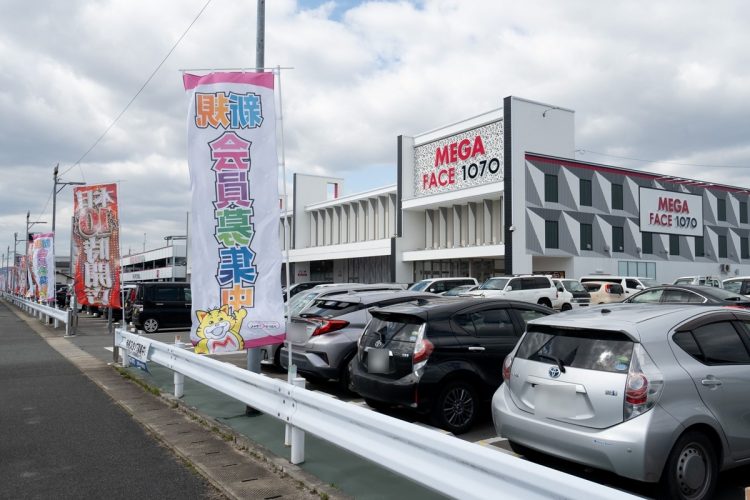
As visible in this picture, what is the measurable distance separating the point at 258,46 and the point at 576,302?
22.6 m

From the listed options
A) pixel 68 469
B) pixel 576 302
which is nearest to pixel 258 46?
pixel 68 469

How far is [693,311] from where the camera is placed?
532 centimetres

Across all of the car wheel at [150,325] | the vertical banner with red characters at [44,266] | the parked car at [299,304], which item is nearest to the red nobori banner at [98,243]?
the car wheel at [150,325]

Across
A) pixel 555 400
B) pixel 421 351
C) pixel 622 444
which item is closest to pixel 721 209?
pixel 421 351

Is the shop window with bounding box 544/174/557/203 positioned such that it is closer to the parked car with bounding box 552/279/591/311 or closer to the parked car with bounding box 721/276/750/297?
the parked car with bounding box 552/279/591/311

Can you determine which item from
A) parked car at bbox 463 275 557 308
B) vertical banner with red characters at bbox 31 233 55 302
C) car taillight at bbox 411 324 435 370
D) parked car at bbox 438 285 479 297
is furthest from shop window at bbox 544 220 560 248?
car taillight at bbox 411 324 435 370

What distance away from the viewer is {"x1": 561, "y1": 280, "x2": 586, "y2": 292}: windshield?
29.0 m

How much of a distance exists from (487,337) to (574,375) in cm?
259

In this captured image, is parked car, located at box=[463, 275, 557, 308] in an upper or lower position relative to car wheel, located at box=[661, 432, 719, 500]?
upper

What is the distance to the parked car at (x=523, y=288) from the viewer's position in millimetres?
25578

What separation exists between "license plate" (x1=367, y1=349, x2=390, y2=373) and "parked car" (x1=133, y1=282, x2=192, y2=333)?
54.3ft

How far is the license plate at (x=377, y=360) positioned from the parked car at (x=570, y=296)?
20957 millimetres

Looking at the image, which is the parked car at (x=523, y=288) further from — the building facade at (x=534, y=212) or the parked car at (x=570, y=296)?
the building facade at (x=534, y=212)

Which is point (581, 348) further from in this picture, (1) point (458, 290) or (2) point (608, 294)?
(2) point (608, 294)
